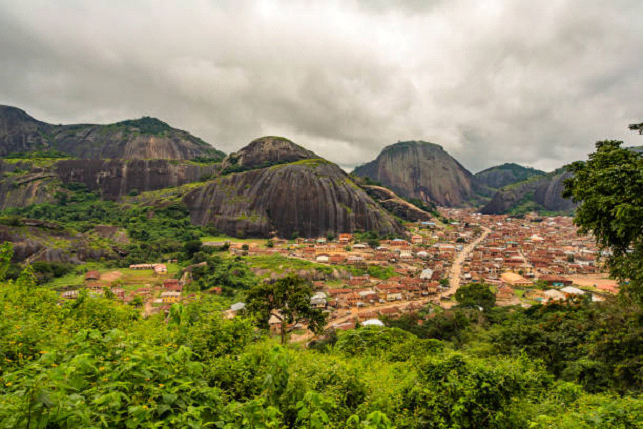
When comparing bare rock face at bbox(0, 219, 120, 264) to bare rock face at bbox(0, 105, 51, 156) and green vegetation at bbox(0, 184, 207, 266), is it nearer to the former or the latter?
green vegetation at bbox(0, 184, 207, 266)

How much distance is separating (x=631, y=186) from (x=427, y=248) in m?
52.8

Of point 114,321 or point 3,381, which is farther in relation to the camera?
point 114,321

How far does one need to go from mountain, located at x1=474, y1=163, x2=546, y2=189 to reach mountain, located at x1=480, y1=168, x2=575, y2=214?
58596mm

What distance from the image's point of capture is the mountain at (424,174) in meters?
146

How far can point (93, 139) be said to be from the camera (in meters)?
113

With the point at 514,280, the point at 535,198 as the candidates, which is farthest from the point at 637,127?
the point at 535,198

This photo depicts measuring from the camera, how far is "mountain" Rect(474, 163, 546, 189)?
179750mm

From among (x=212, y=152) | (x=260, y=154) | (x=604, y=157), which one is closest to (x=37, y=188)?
(x=260, y=154)

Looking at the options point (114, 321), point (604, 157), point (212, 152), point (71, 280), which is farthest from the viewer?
point (212, 152)

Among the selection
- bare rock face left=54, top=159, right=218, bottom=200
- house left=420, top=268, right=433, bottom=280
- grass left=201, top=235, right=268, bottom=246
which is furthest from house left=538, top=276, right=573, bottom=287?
bare rock face left=54, top=159, right=218, bottom=200

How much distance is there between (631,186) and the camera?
7289mm

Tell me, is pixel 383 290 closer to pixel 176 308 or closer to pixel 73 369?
pixel 176 308

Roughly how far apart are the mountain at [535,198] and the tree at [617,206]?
4573 inches

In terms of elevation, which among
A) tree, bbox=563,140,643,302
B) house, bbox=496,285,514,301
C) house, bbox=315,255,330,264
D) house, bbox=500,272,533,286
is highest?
tree, bbox=563,140,643,302
